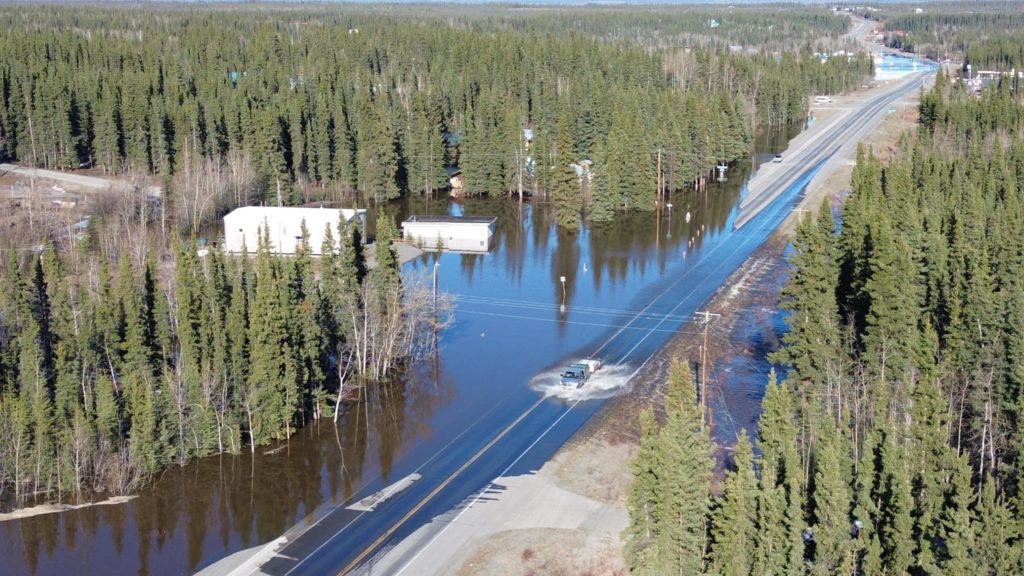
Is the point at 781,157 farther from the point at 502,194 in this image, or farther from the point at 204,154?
the point at 204,154

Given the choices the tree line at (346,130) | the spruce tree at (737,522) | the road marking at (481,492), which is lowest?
the road marking at (481,492)

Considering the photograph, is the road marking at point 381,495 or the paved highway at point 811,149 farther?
the paved highway at point 811,149

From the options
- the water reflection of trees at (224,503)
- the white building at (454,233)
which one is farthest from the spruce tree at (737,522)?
the white building at (454,233)

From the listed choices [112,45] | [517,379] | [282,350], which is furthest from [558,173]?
[112,45]

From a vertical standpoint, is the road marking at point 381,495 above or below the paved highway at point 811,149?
below

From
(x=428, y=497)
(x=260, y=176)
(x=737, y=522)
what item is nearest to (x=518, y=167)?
(x=260, y=176)

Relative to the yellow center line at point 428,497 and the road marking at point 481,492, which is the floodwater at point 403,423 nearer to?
the yellow center line at point 428,497
